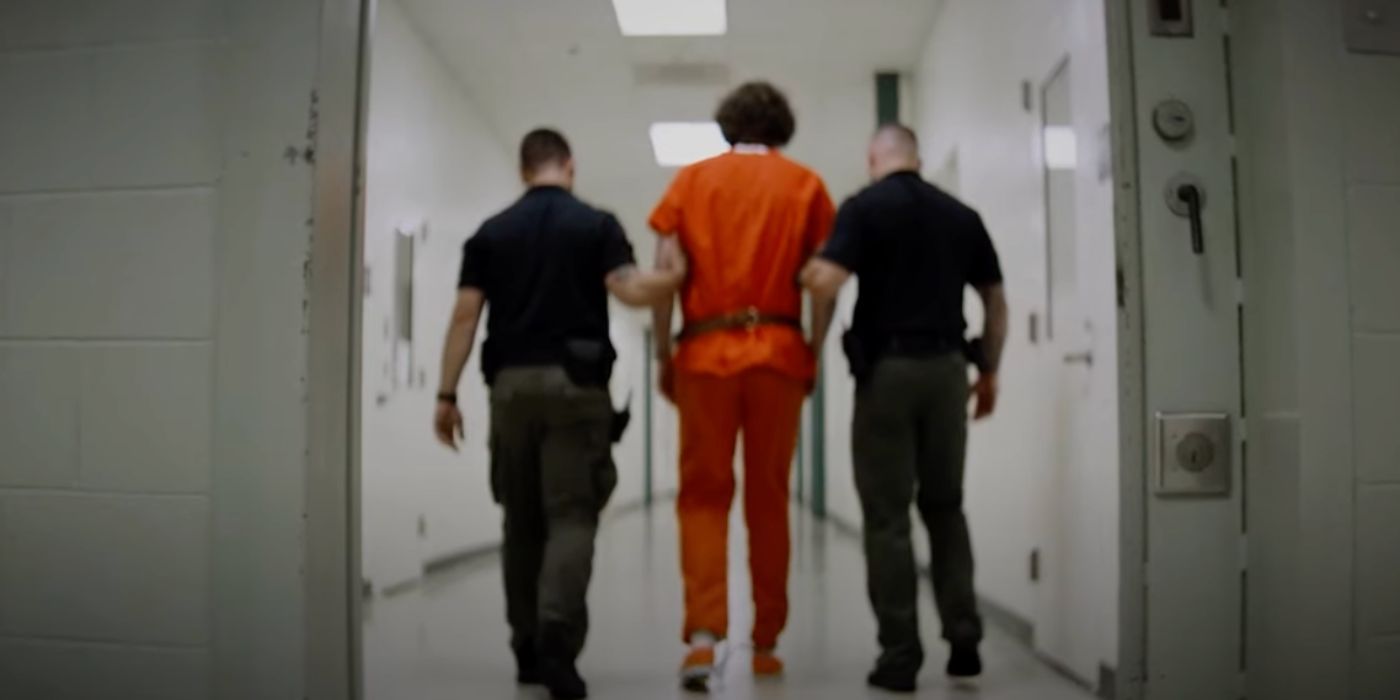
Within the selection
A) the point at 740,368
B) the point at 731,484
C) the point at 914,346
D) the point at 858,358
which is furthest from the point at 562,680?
the point at 914,346

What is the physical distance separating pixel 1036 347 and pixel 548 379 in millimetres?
1615

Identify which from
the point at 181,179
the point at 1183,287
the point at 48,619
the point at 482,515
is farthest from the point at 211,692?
the point at 482,515

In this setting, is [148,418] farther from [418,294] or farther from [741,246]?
[418,294]

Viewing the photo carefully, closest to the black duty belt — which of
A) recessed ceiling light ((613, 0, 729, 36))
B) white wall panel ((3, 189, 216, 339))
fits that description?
white wall panel ((3, 189, 216, 339))

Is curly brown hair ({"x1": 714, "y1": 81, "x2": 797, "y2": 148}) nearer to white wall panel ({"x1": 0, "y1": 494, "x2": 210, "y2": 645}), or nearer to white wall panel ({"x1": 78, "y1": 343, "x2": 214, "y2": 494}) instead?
white wall panel ({"x1": 78, "y1": 343, "x2": 214, "y2": 494})

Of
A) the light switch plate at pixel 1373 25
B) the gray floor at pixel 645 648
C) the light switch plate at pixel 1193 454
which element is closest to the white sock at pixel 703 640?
the gray floor at pixel 645 648

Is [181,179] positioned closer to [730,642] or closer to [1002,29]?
[730,642]

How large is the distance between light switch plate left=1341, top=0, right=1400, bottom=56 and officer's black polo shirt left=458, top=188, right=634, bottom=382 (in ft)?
5.11

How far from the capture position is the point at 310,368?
64.5 inches

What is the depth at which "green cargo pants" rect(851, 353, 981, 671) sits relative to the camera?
2.38 m

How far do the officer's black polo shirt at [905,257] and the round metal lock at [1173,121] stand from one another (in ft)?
2.46

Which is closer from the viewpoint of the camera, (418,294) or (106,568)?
(106,568)

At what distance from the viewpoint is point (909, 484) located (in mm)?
2412

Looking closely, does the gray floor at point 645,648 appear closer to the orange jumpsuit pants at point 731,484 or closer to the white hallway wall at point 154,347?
the orange jumpsuit pants at point 731,484
